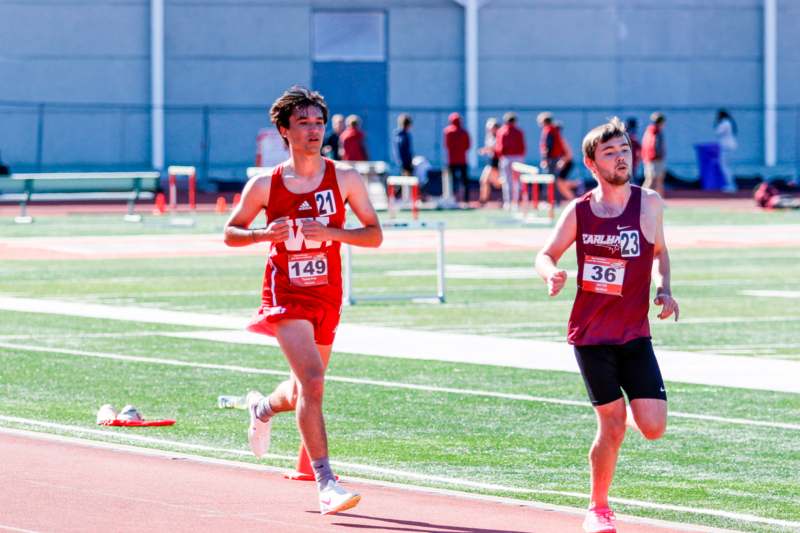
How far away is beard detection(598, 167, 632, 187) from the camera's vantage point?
26.5 feet

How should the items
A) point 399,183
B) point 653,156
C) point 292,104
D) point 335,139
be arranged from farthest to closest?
point 335,139 < point 653,156 < point 399,183 < point 292,104

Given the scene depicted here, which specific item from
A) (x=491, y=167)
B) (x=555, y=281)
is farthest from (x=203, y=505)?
(x=491, y=167)

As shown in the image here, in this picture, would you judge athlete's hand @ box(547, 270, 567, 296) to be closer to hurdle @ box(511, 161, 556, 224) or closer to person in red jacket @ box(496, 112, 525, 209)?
hurdle @ box(511, 161, 556, 224)

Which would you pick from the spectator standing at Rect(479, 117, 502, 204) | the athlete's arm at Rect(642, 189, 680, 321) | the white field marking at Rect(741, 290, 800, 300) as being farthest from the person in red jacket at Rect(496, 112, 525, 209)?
the athlete's arm at Rect(642, 189, 680, 321)

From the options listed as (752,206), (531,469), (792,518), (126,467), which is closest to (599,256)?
(792,518)

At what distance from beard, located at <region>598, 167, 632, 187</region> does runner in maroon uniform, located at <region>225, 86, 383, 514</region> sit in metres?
1.21

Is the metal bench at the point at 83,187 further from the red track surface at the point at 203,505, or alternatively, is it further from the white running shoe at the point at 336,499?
the white running shoe at the point at 336,499

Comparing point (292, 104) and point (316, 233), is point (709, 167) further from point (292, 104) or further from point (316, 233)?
point (316, 233)

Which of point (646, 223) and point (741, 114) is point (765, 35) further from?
point (646, 223)

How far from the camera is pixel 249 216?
888cm

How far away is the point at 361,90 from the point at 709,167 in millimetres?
9510

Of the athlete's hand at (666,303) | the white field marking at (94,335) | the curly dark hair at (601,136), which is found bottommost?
the white field marking at (94,335)

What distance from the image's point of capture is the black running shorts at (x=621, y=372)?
8055 mm

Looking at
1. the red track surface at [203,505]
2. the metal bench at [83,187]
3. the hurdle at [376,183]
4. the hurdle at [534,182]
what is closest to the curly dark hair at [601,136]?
the red track surface at [203,505]
